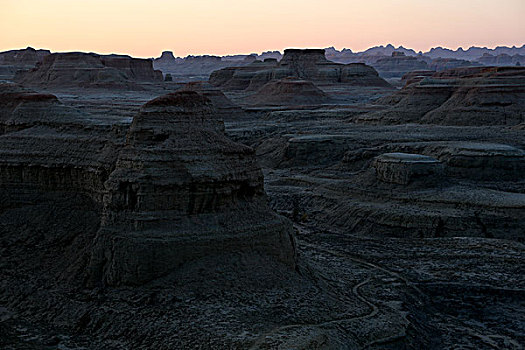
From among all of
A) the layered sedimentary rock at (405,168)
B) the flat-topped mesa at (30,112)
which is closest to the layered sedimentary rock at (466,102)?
the layered sedimentary rock at (405,168)

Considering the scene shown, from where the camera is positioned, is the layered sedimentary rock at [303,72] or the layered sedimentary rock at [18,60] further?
the layered sedimentary rock at [18,60]

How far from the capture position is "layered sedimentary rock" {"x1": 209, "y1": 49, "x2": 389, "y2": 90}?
94.7 m

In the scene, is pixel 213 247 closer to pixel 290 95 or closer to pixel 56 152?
pixel 56 152

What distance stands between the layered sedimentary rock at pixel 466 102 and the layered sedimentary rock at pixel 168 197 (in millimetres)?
35160

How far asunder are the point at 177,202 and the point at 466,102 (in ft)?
130

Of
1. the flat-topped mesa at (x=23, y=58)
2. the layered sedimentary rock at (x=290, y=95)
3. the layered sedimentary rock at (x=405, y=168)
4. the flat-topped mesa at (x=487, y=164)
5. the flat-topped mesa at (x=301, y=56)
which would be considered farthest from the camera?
the flat-topped mesa at (x=23, y=58)

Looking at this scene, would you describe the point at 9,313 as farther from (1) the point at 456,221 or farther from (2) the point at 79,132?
(1) the point at 456,221

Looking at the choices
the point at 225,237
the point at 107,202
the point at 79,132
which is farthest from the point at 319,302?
the point at 79,132

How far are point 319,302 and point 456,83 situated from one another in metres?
43.6

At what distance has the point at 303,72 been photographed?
97.2 meters

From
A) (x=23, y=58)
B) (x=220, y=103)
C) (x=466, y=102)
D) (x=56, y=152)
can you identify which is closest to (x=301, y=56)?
(x=220, y=103)

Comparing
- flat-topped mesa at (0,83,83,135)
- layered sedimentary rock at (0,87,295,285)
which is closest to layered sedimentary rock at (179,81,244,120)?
flat-topped mesa at (0,83,83,135)

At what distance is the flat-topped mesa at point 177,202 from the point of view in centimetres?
1631

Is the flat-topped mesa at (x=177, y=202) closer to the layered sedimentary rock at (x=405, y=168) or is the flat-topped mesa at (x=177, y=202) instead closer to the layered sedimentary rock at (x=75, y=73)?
the layered sedimentary rock at (x=405, y=168)
